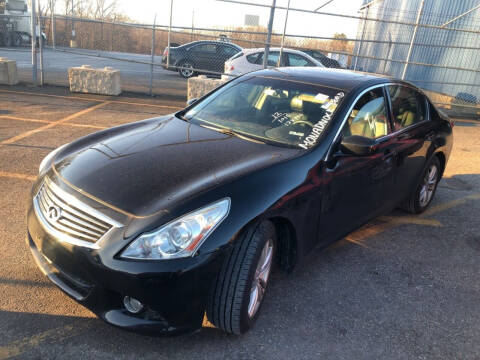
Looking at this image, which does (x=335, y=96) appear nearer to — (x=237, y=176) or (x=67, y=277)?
(x=237, y=176)

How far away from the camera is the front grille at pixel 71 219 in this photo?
2.26 meters

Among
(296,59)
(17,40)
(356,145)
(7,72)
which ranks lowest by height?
(17,40)

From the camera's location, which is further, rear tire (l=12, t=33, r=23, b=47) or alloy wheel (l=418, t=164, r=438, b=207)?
rear tire (l=12, t=33, r=23, b=47)

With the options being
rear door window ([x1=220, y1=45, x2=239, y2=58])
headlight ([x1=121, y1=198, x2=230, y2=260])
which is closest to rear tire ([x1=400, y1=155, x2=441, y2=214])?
headlight ([x1=121, y1=198, x2=230, y2=260])

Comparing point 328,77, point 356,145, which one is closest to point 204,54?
point 328,77

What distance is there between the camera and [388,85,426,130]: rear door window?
391cm

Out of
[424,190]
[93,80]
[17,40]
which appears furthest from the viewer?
[17,40]

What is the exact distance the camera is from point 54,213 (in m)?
2.46

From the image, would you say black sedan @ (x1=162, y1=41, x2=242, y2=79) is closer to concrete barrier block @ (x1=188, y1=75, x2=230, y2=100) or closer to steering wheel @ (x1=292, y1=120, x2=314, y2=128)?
concrete barrier block @ (x1=188, y1=75, x2=230, y2=100)

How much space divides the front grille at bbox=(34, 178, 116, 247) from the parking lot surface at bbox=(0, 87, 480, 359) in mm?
628

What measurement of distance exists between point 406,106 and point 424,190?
112 centimetres

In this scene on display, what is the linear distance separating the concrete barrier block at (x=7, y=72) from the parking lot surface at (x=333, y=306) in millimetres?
7257

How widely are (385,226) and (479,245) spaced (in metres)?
0.91

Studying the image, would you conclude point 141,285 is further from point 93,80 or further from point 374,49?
point 374,49
